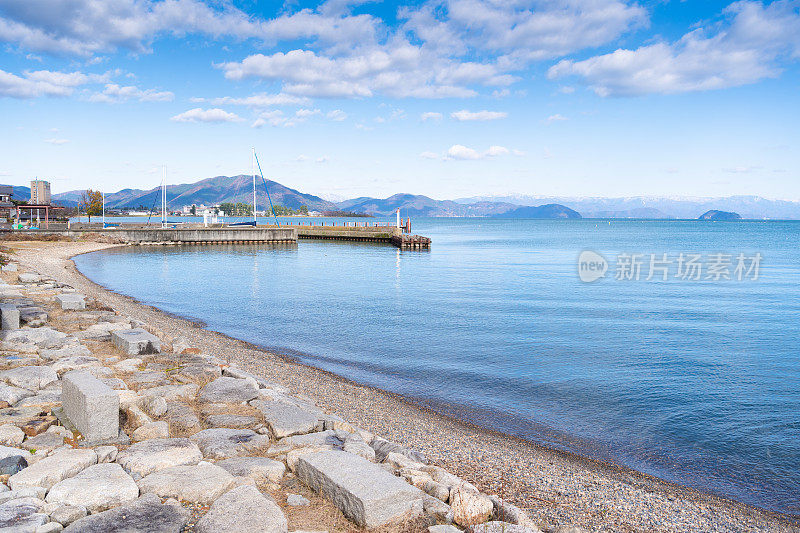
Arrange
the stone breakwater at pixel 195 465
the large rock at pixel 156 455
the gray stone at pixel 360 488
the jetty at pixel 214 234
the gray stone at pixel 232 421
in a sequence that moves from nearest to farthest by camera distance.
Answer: the stone breakwater at pixel 195 465 → the gray stone at pixel 360 488 → the large rock at pixel 156 455 → the gray stone at pixel 232 421 → the jetty at pixel 214 234

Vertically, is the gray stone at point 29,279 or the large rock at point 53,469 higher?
the gray stone at point 29,279

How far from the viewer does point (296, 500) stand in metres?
4.73

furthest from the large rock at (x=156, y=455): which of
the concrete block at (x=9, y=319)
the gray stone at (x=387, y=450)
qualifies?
the concrete block at (x=9, y=319)

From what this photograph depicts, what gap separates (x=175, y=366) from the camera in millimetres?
8938

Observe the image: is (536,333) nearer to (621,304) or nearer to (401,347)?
(401,347)

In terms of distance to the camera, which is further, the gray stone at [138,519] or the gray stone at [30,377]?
the gray stone at [30,377]

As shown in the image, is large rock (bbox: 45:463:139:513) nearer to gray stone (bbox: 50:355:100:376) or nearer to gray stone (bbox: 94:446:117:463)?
gray stone (bbox: 94:446:117:463)

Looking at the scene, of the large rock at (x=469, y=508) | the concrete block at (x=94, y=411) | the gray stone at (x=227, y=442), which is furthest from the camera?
the gray stone at (x=227, y=442)

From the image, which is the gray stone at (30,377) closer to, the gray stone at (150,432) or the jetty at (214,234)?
the gray stone at (150,432)

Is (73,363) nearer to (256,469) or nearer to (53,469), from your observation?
(53,469)

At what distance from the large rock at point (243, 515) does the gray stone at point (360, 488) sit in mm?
543

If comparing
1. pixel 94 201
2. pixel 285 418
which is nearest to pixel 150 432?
pixel 285 418

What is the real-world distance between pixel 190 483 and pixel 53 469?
1.21 metres

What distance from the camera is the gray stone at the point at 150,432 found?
5.80 m
